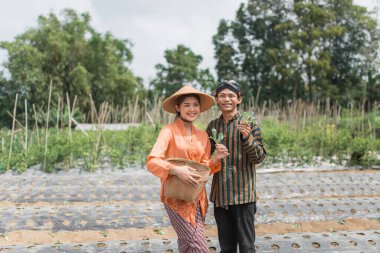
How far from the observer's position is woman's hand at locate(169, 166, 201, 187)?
69.6 inches

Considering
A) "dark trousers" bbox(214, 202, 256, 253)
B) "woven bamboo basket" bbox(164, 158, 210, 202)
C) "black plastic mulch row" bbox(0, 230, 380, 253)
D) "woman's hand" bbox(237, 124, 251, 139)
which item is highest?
"woman's hand" bbox(237, 124, 251, 139)

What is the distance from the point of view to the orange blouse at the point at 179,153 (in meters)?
1.82

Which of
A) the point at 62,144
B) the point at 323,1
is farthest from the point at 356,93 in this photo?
the point at 62,144

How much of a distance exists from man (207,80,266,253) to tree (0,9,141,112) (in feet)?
53.6

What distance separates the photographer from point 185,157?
1.92 meters

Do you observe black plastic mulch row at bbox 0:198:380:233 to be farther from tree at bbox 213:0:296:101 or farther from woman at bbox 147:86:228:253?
tree at bbox 213:0:296:101

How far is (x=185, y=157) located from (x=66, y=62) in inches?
746

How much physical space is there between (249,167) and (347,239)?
122cm

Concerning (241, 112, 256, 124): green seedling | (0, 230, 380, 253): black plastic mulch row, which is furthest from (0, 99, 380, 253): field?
(241, 112, 256, 124): green seedling

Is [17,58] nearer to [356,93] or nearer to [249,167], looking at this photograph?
[356,93]

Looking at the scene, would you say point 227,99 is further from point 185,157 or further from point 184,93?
point 185,157

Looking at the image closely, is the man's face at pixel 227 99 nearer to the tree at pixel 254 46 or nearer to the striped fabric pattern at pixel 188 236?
the striped fabric pattern at pixel 188 236

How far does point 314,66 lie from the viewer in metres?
19.3

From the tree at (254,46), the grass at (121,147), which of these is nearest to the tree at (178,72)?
the tree at (254,46)
